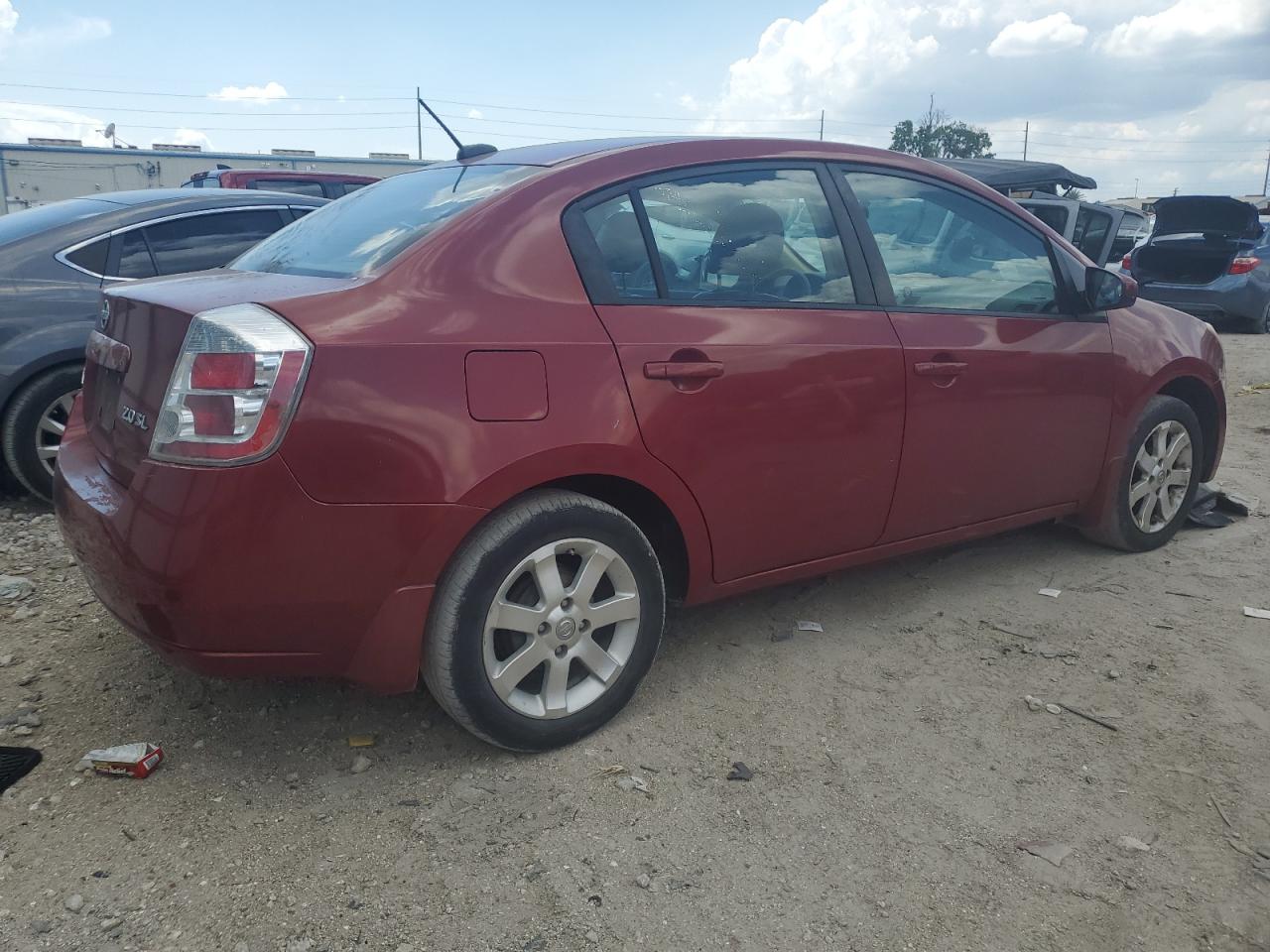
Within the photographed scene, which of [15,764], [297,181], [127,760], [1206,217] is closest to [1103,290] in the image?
[127,760]

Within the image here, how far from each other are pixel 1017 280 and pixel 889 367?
0.94 m

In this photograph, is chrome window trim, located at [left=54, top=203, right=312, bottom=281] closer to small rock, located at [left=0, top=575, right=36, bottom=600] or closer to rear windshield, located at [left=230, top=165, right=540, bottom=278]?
small rock, located at [left=0, top=575, right=36, bottom=600]

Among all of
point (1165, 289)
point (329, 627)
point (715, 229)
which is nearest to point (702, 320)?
point (715, 229)

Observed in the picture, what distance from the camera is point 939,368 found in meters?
3.50

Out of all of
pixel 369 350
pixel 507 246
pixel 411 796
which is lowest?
pixel 411 796

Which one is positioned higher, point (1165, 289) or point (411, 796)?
point (1165, 289)

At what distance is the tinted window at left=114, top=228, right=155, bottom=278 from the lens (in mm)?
5148

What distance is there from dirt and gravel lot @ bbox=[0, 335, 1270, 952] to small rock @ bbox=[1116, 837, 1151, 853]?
1 centimetres

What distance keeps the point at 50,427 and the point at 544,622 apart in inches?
130

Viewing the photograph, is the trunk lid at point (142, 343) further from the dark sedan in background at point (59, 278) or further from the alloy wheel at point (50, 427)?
the alloy wheel at point (50, 427)

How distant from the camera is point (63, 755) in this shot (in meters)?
2.82

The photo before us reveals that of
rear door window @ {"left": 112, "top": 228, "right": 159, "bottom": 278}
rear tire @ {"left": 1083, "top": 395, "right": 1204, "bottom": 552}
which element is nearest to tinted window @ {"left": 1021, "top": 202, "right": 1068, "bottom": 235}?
rear tire @ {"left": 1083, "top": 395, "right": 1204, "bottom": 552}

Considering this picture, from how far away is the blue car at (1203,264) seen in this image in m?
12.1

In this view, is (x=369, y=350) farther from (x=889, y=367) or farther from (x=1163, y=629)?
(x=1163, y=629)
